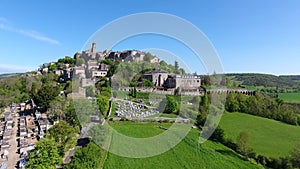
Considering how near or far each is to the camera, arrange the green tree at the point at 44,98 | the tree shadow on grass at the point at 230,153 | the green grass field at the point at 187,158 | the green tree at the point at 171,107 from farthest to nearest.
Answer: the green tree at the point at 171,107 → the green tree at the point at 44,98 → the tree shadow on grass at the point at 230,153 → the green grass field at the point at 187,158

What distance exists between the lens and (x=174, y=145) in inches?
387

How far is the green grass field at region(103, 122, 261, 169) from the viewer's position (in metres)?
8.34

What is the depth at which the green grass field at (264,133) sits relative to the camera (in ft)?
39.6

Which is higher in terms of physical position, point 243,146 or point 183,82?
point 183,82

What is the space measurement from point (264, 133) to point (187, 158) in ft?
31.9

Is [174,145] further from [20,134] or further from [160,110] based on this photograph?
[20,134]

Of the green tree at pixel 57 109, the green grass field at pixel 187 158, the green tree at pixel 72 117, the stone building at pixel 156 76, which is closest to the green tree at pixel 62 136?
the green grass field at pixel 187 158

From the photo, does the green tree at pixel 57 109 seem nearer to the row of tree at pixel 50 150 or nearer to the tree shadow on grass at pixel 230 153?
the row of tree at pixel 50 150

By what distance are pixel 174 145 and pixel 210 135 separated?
13.3ft

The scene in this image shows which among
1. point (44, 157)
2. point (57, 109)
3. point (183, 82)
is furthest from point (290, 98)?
point (44, 157)

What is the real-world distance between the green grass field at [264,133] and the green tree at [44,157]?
10.7m

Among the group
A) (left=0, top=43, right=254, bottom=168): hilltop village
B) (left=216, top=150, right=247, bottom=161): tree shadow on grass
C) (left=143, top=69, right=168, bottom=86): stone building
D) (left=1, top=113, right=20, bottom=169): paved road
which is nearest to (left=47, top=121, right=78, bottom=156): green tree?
(left=0, top=43, right=254, bottom=168): hilltop village

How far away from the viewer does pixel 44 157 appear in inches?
284

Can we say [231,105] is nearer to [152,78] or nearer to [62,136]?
[152,78]
